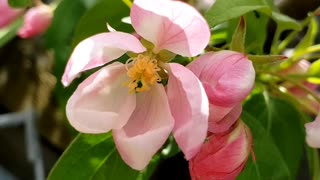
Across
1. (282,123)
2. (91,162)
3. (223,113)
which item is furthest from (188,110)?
(282,123)

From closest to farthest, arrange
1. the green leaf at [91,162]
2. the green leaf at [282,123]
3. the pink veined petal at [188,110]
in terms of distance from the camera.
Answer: the pink veined petal at [188,110] → the green leaf at [91,162] → the green leaf at [282,123]

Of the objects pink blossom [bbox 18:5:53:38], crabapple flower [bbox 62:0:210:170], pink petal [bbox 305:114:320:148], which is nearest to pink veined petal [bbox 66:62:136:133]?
crabapple flower [bbox 62:0:210:170]

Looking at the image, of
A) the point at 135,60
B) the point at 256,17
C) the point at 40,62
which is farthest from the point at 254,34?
the point at 40,62

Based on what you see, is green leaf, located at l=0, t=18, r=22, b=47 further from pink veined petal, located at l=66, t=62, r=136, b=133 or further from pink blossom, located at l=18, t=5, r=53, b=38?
pink veined petal, located at l=66, t=62, r=136, b=133

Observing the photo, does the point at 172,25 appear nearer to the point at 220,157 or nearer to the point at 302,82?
the point at 220,157

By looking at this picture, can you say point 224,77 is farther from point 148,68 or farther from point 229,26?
point 229,26

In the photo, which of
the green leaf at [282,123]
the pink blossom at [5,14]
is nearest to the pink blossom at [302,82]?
the green leaf at [282,123]

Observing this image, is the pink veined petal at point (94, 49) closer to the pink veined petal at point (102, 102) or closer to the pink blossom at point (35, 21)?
the pink veined petal at point (102, 102)

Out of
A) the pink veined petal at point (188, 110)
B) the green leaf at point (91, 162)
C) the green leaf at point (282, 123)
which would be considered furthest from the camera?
the green leaf at point (282, 123)
